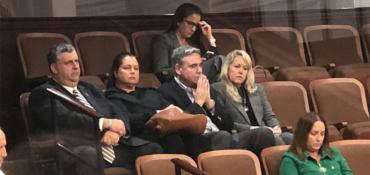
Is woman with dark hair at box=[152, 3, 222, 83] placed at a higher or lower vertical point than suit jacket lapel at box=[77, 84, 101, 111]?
higher

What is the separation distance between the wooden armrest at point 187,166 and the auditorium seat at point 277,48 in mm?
1251

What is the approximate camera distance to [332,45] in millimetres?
4109

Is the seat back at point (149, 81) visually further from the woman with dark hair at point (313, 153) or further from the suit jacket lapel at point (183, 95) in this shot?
the woman with dark hair at point (313, 153)

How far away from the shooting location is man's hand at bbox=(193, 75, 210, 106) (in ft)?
10.3

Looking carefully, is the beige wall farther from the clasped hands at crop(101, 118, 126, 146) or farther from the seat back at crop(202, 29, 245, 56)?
the clasped hands at crop(101, 118, 126, 146)

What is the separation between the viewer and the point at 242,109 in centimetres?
329

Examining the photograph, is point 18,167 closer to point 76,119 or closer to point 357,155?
point 76,119

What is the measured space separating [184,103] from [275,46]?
3.30 ft

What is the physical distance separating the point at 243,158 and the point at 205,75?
561 mm

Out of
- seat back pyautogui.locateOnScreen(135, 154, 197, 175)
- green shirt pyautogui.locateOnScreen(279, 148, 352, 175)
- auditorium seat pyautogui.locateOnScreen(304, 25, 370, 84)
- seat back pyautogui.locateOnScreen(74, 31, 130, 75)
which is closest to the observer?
seat back pyautogui.locateOnScreen(135, 154, 197, 175)

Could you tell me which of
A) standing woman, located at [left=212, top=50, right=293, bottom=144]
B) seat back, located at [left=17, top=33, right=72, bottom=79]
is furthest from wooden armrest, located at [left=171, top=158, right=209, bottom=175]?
seat back, located at [left=17, top=33, right=72, bottom=79]

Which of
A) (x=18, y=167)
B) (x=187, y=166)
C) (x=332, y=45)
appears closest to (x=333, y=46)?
(x=332, y=45)

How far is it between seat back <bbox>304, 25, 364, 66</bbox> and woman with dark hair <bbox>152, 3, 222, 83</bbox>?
58cm

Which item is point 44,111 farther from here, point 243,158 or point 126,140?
point 243,158
